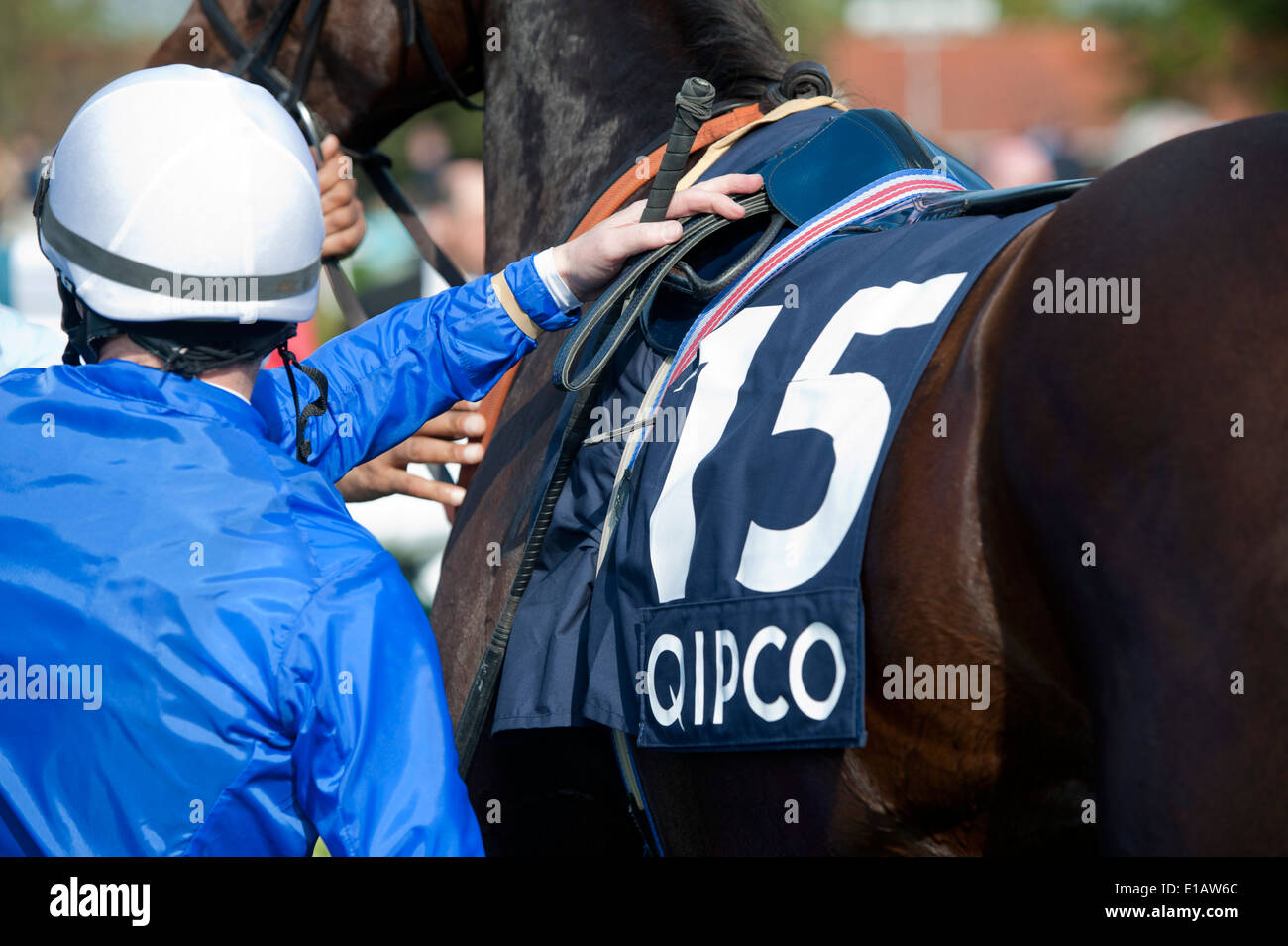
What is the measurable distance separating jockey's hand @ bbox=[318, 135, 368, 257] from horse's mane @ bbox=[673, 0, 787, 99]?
2.78 ft

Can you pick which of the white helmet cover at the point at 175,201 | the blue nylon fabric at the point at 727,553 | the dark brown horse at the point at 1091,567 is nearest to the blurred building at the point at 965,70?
the blue nylon fabric at the point at 727,553

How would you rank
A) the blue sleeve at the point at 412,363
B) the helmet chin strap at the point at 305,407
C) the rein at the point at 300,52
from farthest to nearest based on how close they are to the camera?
the rein at the point at 300,52 → the blue sleeve at the point at 412,363 → the helmet chin strap at the point at 305,407

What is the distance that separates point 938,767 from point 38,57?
2029 centimetres

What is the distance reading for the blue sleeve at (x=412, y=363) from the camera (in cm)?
195

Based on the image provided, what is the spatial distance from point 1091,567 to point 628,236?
965 millimetres

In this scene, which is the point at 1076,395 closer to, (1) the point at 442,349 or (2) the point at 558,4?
(1) the point at 442,349

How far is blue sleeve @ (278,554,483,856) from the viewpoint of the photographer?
4.35 feet

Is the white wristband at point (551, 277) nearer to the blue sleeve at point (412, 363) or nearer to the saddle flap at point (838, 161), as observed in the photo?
the blue sleeve at point (412, 363)

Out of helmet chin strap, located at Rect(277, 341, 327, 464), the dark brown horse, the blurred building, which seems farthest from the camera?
the blurred building

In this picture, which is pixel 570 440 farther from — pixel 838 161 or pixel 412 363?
pixel 838 161

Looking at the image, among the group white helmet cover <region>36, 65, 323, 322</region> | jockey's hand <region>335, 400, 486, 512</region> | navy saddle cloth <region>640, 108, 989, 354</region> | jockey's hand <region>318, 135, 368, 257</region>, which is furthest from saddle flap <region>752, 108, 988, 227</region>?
jockey's hand <region>318, 135, 368, 257</region>

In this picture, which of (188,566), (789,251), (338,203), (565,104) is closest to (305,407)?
(188,566)

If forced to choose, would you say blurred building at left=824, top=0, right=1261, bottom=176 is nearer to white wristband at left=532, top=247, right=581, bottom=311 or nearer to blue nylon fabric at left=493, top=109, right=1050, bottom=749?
white wristband at left=532, top=247, right=581, bottom=311

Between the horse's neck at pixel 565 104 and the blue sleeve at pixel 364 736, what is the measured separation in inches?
51.4
